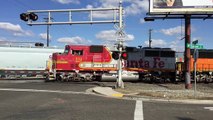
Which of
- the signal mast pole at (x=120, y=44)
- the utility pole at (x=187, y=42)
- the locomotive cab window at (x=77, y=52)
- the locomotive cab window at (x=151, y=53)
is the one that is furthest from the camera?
the locomotive cab window at (x=151, y=53)

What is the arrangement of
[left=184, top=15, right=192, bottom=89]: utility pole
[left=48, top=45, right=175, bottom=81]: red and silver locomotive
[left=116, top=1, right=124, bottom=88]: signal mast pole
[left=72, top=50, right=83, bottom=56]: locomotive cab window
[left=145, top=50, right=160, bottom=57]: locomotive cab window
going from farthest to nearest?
[left=145, top=50, right=160, bottom=57]: locomotive cab window < [left=72, top=50, right=83, bottom=56]: locomotive cab window < [left=48, top=45, right=175, bottom=81]: red and silver locomotive < [left=184, top=15, right=192, bottom=89]: utility pole < [left=116, top=1, right=124, bottom=88]: signal mast pole

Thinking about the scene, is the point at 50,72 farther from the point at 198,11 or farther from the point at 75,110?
the point at 75,110

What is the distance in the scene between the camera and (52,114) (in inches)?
508

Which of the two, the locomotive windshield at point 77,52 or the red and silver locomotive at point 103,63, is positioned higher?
the locomotive windshield at point 77,52

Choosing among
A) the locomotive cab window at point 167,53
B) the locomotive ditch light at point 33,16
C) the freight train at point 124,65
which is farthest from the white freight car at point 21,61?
the locomotive cab window at point 167,53

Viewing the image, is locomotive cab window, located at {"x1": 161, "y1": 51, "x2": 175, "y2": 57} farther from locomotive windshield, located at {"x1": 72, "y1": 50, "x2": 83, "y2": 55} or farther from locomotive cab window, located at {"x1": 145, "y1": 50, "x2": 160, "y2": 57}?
locomotive windshield, located at {"x1": 72, "y1": 50, "x2": 83, "y2": 55}

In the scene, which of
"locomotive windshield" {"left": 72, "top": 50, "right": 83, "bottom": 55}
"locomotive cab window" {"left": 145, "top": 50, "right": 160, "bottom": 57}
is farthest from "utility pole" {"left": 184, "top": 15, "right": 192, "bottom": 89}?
"locomotive windshield" {"left": 72, "top": 50, "right": 83, "bottom": 55}

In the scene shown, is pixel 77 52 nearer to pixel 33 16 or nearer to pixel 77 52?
pixel 77 52

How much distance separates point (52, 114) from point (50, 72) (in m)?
23.1

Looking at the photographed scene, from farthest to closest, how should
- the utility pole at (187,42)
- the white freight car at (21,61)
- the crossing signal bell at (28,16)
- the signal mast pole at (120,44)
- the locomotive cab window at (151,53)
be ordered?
1. the white freight car at (21,61)
2. the locomotive cab window at (151,53)
3. the crossing signal bell at (28,16)
4. the utility pole at (187,42)
5. the signal mast pole at (120,44)

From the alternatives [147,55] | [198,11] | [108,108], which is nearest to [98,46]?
[147,55]

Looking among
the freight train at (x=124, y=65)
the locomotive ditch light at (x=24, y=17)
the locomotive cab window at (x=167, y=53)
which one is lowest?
the freight train at (x=124, y=65)

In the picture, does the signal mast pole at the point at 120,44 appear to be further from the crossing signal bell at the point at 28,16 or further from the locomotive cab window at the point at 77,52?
the locomotive cab window at the point at 77,52

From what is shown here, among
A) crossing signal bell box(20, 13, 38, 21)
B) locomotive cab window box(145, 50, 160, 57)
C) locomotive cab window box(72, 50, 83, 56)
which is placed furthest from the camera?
locomotive cab window box(145, 50, 160, 57)
